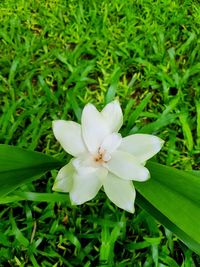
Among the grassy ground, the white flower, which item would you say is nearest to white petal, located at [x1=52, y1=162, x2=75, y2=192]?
the white flower

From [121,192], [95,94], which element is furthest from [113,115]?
[95,94]

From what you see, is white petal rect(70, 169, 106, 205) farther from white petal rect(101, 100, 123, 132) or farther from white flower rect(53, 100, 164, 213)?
white petal rect(101, 100, 123, 132)

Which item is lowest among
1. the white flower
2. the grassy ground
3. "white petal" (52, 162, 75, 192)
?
the grassy ground

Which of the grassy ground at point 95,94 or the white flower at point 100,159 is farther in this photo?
the grassy ground at point 95,94

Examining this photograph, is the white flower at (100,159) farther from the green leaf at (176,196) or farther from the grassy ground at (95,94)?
the grassy ground at (95,94)

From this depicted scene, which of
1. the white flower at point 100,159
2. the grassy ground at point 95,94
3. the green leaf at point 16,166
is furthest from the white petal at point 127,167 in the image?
the grassy ground at point 95,94

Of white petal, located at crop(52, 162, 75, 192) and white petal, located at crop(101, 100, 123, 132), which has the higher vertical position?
white petal, located at crop(101, 100, 123, 132)

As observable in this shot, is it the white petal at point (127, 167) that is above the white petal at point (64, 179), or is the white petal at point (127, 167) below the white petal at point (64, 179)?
above
